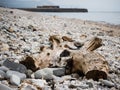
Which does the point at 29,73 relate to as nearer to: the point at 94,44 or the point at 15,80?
the point at 15,80

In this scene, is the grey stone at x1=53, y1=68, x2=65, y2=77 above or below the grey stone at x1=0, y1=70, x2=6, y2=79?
below

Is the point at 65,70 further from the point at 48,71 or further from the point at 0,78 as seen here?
the point at 0,78

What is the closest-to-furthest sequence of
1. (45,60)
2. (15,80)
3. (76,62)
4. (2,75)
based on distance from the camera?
(15,80) → (2,75) → (76,62) → (45,60)

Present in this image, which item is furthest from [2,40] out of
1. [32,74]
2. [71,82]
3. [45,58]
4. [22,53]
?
[71,82]

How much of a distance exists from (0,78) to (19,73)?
0.46 m

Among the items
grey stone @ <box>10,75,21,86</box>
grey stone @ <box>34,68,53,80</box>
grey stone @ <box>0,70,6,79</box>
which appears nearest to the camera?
grey stone @ <box>10,75,21,86</box>

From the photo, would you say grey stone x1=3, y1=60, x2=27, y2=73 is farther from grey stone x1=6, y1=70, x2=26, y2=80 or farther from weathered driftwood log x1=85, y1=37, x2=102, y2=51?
weathered driftwood log x1=85, y1=37, x2=102, y2=51

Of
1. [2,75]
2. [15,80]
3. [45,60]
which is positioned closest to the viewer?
[15,80]

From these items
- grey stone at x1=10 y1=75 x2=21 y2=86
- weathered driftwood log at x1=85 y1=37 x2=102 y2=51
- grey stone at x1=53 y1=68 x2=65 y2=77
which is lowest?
grey stone at x1=53 y1=68 x2=65 y2=77

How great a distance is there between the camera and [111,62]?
7.29m

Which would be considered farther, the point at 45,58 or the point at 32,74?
the point at 45,58

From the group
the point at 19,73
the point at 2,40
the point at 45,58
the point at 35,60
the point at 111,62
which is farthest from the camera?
the point at 2,40

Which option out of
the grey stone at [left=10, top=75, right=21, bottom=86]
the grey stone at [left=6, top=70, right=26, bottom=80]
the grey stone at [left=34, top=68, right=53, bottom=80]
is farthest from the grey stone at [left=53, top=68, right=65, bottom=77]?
the grey stone at [left=10, top=75, right=21, bottom=86]

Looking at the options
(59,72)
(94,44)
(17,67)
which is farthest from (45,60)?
(94,44)
